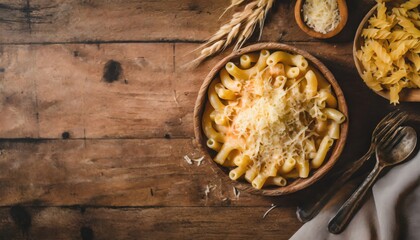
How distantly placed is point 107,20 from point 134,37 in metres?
0.14

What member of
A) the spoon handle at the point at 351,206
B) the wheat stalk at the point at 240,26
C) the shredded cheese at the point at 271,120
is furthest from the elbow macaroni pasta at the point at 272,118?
the spoon handle at the point at 351,206

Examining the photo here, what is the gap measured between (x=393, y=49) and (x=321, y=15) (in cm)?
32

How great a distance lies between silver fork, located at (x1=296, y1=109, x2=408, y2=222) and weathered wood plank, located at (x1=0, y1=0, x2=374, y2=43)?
1.31 feet

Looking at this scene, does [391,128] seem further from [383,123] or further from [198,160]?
[198,160]

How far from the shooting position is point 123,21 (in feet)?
6.96

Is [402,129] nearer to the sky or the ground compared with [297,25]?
nearer to the ground

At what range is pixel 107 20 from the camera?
2123mm

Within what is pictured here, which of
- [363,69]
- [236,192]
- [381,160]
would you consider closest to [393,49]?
[363,69]

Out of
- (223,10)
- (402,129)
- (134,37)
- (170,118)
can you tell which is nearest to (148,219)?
(170,118)

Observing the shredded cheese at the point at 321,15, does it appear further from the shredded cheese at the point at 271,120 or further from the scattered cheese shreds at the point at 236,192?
the scattered cheese shreds at the point at 236,192

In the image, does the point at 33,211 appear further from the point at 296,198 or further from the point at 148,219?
the point at 296,198

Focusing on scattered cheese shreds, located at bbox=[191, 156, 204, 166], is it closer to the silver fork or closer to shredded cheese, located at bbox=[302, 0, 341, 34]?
the silver fork

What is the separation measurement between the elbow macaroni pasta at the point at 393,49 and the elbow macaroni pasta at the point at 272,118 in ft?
0.68

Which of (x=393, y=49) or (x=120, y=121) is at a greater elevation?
(x=393, y=49)
